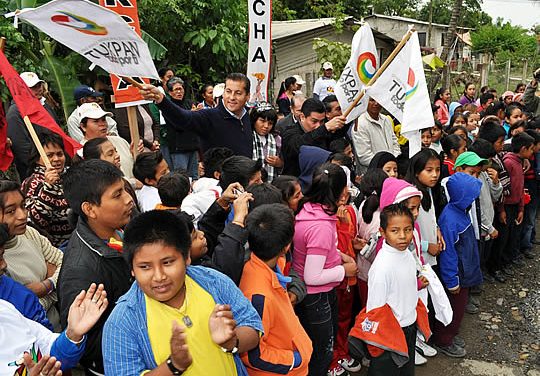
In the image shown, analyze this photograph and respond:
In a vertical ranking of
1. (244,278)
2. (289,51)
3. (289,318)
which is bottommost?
(289,318)

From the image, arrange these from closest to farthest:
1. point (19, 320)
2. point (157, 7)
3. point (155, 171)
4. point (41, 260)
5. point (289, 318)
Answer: point (19, 320) → point (289, 318) → point (41, 260) → point (155, 171) → point (157, 7)

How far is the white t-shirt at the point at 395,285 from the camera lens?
10.4 feet

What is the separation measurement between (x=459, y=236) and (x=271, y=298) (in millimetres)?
2622

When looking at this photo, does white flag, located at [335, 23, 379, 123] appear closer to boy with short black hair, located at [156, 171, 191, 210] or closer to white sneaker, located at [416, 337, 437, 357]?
boy with short black hair, located at [156, 171, 191, 210]

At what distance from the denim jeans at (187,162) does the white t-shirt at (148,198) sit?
2064mm

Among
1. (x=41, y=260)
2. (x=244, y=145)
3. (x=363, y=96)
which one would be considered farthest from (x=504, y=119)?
(x=41, y=260)

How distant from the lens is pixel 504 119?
8.44m

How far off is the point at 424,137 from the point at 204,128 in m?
3.01

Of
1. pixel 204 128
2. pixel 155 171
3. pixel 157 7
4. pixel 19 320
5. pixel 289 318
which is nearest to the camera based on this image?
pixel 19 320

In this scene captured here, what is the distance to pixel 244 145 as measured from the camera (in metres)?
4.48

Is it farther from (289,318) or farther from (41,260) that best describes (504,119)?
(41,260)

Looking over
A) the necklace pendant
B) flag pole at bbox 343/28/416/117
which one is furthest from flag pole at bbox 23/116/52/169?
flag pole at bbox 343/28/416/117

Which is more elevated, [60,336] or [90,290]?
[90,290]

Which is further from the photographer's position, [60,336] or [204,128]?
[204,128]
